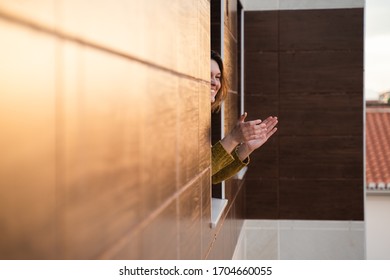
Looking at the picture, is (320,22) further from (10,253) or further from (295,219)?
(10,253)

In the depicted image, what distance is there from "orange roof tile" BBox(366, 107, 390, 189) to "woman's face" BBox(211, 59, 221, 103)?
8.15 metres

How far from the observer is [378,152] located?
10789mm

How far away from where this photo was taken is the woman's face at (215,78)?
2.86 m

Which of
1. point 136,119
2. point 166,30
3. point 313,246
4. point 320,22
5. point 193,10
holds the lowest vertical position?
point 313,246

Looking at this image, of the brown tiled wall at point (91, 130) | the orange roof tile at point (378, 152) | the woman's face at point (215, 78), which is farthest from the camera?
the orange roof tile at point (378, 152)

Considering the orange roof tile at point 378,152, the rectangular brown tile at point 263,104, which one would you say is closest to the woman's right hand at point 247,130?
the rectangular brown tile at point 263,104

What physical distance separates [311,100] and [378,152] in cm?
518

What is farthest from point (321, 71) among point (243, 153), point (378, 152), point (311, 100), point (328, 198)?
point (378, 152)

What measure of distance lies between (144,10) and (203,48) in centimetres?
101

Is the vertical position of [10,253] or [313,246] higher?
[10,253]

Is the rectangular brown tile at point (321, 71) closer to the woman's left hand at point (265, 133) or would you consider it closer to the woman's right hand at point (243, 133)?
the woman's left hand at point (265, 133)

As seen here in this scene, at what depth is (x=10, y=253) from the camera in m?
0.67

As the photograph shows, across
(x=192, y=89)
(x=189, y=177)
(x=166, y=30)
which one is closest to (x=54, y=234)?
(x=166, y=30)

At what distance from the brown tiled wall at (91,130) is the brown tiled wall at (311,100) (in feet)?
14.6
